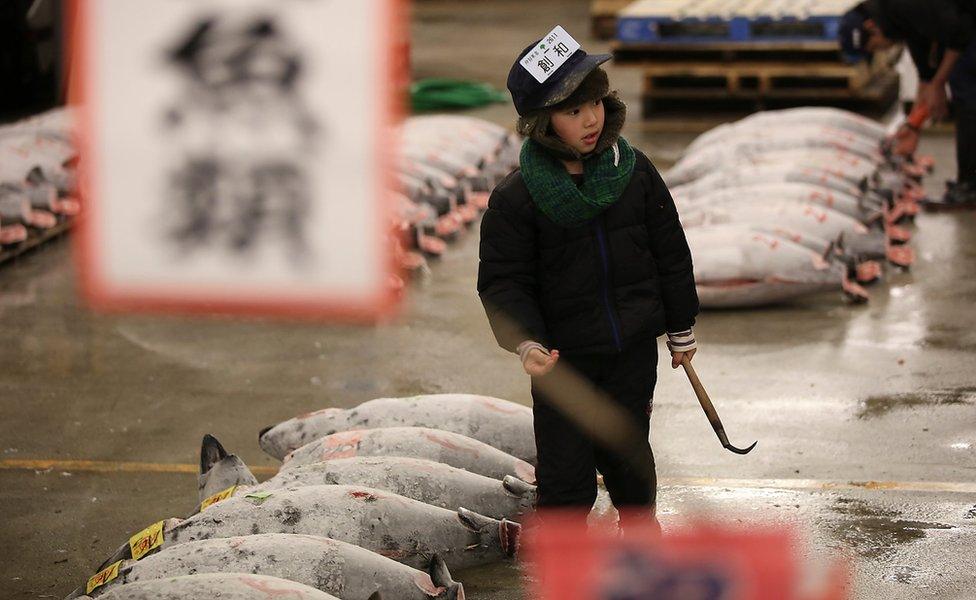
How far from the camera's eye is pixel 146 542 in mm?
3973

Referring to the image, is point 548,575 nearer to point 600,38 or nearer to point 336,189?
point 336,189

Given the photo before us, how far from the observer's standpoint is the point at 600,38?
57.4 ft

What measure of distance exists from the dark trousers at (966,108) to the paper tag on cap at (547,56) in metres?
5.77

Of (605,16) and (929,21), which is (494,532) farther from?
(605,16)

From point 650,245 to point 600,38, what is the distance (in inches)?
551

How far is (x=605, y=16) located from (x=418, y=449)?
13.6 meters

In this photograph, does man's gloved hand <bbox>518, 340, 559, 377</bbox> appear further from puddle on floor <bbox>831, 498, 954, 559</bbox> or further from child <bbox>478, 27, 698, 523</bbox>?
puddle on floor <bbox>831, 498, 954, 559</bbox>

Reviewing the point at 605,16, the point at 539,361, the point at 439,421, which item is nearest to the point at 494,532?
the point at 439,421

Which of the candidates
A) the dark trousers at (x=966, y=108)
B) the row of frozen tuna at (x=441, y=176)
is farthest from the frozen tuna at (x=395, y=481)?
the dark trousers at (x=966, y=108)

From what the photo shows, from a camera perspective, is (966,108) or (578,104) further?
(966,108)

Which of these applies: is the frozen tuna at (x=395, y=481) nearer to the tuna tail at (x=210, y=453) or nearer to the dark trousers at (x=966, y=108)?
the tuna tail at (x=210, y=453)

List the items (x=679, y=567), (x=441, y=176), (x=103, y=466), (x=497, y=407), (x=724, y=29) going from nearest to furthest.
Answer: (x=679, y=567) < (x=497, y=407) < (x=103, y=466) < (x=441, y=176) < (x=724, y=29)

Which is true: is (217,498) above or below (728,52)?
below

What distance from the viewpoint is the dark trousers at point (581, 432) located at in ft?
12.8
